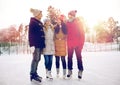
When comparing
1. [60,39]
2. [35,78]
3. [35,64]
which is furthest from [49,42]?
[35,78]

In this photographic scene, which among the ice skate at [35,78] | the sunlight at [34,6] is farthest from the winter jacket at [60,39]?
the ice skate at [35,78]

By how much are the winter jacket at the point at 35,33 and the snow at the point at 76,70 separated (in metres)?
0.22

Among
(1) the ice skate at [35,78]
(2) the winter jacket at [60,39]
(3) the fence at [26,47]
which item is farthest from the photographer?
(3) the fence at [26,47]

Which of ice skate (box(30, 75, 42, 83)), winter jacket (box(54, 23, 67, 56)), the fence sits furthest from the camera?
the fence

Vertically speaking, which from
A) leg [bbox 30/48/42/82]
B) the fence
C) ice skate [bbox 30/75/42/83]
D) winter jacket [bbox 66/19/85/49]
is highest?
winter jacket [bbox 66/19/85/49]

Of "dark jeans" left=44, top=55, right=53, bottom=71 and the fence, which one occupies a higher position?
the fence

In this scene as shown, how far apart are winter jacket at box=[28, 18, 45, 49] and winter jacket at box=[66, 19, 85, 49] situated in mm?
262

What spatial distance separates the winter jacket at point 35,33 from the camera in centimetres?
215

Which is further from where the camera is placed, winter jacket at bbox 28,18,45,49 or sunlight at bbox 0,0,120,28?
sunlight at bbox 0,0,120,28

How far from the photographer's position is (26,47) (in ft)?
7.91

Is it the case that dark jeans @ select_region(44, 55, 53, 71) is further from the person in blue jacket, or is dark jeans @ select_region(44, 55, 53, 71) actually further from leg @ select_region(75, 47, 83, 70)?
leg @ select_region(75, 47, 83, 70)

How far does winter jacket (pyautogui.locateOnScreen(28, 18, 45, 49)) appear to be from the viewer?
2154 mm

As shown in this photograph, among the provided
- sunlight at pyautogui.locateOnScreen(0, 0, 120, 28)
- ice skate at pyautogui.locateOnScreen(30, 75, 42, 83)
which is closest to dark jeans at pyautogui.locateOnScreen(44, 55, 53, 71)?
ice skate at pyautogui.locateOnScreen(30, 75, 42, 83)

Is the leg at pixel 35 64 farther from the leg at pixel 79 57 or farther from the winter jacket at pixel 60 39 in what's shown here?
the leg at pixel 79 57
